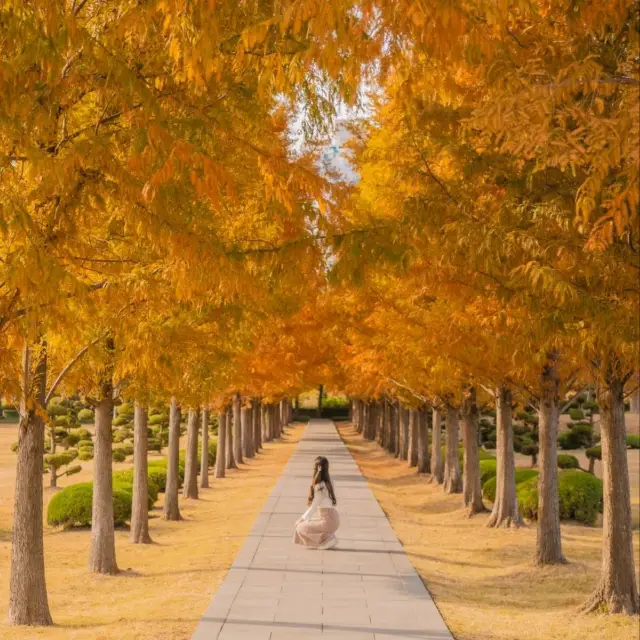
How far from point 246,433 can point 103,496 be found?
92.6ft

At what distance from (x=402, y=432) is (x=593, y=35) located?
1398 inches

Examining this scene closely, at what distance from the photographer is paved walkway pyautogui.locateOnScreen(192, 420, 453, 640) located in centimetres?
913

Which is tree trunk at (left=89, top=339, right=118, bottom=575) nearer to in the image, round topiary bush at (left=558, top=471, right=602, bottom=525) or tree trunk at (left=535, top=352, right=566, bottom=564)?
tree trunk at (left=535, top=352, right=566, bottom=564)

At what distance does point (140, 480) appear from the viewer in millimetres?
17609

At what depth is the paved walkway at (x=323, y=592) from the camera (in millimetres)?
9133

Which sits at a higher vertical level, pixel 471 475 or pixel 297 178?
pixel 297 178

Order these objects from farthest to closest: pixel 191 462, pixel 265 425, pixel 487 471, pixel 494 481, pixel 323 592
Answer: pixel 265 425 → pixel 487 471 → pixel 191 462 → pixel 494 481 → pixel 323 592

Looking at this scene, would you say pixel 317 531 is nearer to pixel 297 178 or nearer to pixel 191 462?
pixel 297 178

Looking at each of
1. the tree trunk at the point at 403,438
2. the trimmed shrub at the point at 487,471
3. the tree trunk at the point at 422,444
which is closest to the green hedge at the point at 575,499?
the trimmed shrub at the point at 487,471

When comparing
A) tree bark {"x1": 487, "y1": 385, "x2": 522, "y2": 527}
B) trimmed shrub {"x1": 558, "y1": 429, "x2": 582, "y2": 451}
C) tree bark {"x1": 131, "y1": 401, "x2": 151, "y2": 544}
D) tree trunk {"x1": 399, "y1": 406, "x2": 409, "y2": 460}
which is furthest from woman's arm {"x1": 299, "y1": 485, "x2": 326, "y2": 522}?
trimmed shrub {"x1": 558, "y1": 429, "x2": 582, "y2": 451}

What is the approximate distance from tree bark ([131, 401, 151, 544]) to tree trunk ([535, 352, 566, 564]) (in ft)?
22.9

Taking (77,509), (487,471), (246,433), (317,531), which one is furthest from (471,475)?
(246,433)

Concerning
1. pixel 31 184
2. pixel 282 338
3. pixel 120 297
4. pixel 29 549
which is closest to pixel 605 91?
pixel 31 184

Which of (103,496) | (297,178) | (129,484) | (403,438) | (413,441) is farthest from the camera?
(403,438)
